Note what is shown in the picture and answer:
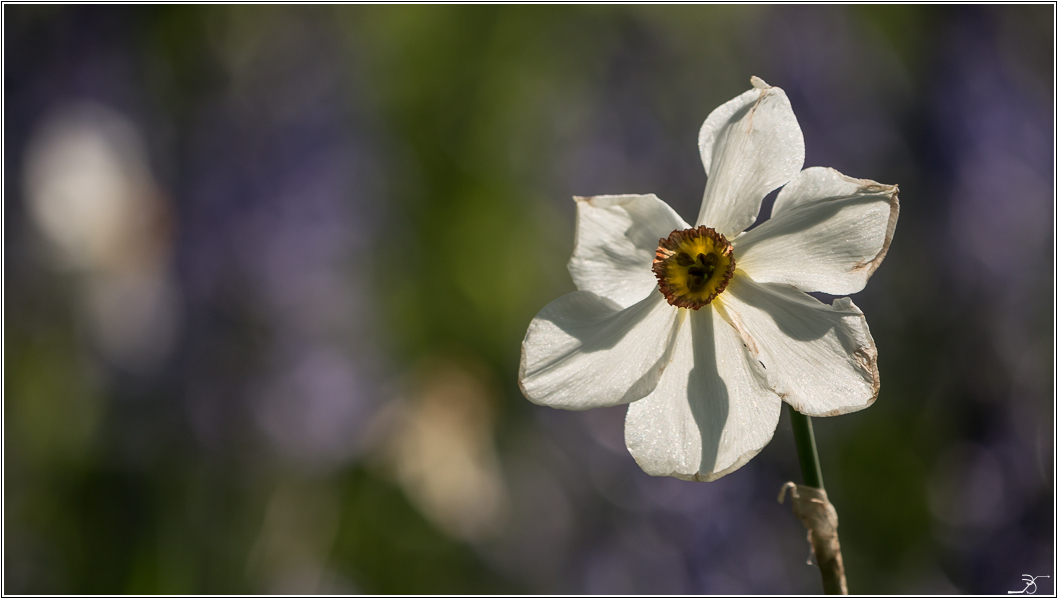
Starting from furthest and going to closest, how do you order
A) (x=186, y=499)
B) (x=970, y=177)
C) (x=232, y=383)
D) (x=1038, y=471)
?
(x=232, y=383)
(x=970, y=177)
(x=186, y=499)
(x=1038, y=471)

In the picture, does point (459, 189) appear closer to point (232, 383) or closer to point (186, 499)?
point (232, 383)

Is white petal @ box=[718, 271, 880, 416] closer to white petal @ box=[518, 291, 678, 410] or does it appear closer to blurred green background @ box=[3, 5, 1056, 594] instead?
white petal @ box=[518, 291, 678, 410]

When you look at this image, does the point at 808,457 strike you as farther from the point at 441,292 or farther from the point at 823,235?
the point at 441,292

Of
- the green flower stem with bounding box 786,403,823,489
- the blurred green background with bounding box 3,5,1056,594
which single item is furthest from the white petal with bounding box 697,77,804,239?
the blurred green background with bounding box 3,5,1056,594

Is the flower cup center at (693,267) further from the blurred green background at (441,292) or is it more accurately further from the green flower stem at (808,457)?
A: the blurred green background at (441,292)

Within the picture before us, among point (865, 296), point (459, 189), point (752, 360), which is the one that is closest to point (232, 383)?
point (459, 189)

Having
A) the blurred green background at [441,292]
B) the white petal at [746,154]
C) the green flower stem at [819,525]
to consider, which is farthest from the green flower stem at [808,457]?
the blurred green background at [441,292]
